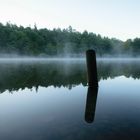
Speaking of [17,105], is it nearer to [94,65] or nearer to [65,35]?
[94,65]

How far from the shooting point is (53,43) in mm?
120062

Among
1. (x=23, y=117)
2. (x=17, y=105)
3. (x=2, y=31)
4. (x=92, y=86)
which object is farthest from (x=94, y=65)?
(x=2, y=31)

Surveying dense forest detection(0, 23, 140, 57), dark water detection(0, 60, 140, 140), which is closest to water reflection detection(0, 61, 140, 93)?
dark water detection(0, 60, 140, 140)

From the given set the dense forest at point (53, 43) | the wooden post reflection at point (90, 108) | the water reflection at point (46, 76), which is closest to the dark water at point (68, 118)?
the wooden post reflection at point (90, 108)

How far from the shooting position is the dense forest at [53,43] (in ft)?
328

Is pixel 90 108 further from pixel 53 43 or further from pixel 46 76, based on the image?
pixel 53 43

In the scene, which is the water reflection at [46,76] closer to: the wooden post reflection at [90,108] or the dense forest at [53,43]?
the wooden post reflection at [90,108]

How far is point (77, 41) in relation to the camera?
429 ft

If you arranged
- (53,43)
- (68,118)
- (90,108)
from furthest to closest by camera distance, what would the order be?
1. (53,43)
2. (90,108)
3. (68,118)

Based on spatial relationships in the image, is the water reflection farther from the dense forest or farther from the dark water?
the dense forest

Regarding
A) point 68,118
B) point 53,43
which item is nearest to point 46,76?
point 68,118

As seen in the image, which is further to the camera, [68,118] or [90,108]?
[90,108]

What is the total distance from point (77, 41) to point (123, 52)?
4414cm

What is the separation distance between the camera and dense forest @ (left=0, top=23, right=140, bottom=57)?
100 meters
